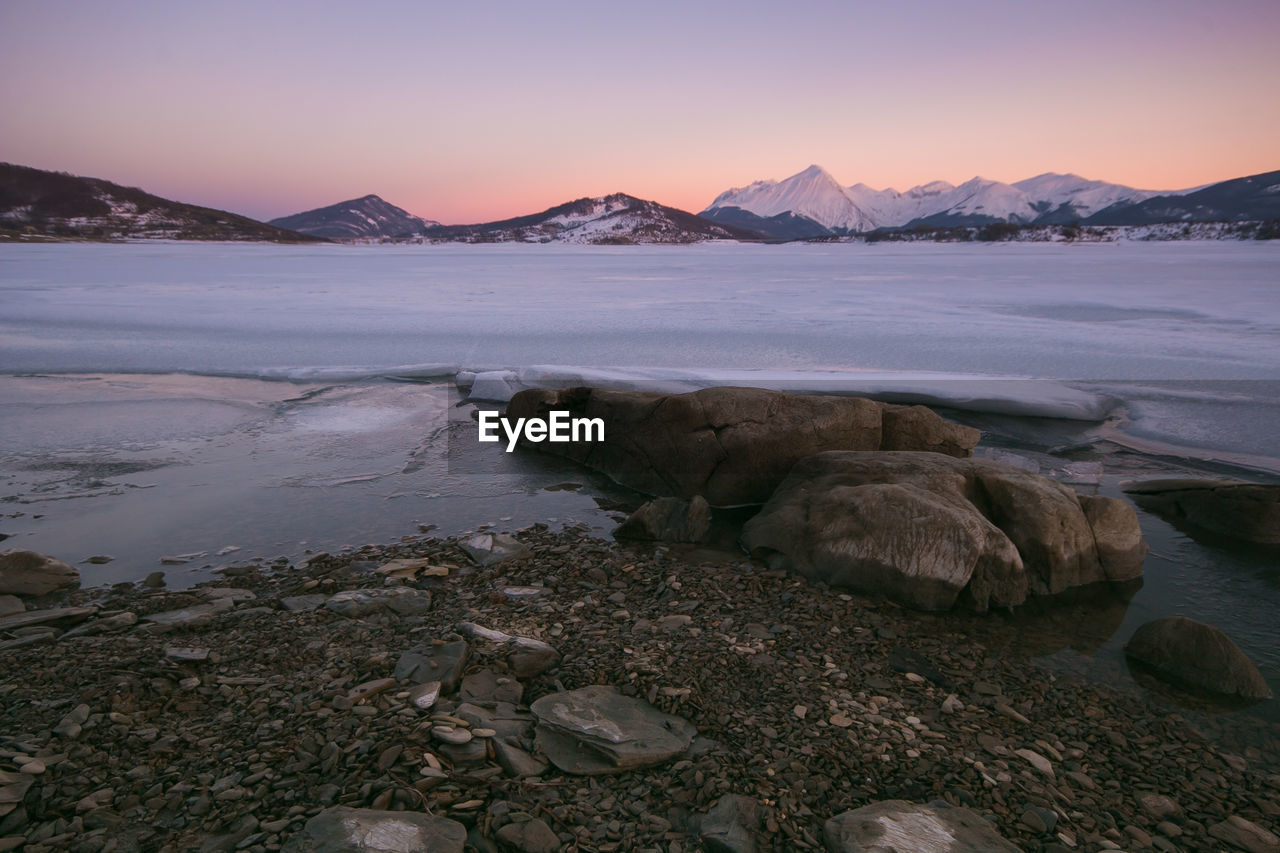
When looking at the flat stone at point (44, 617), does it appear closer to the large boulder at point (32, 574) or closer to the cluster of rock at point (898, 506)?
the large boulder at point (32, 574)

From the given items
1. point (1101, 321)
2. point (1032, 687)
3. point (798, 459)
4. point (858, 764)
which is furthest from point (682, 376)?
point (1101, 321)

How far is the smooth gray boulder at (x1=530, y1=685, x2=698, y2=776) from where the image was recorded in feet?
9.16

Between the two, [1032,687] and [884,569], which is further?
[884,569]

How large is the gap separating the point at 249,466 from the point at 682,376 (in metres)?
5.50

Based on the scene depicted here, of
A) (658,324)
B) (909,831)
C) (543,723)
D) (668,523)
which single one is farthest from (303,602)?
(658,324)

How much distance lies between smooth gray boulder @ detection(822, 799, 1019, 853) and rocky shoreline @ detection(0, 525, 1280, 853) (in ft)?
0.23

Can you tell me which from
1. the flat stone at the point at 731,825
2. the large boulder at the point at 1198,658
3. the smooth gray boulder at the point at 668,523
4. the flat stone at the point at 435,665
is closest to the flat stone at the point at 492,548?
the smooth gray boulder at the point at 668,523

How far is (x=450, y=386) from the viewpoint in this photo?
10883 mm

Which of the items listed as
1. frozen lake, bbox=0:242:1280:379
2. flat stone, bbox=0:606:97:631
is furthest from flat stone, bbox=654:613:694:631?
frozen lake, bbox=0:242:1280:379

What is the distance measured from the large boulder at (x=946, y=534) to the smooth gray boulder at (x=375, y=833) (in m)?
3.01

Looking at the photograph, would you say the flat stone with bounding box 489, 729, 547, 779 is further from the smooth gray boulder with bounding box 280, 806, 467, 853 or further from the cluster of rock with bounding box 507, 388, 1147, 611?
the cluster of rock with bounding box 507, 388, 1147, 611

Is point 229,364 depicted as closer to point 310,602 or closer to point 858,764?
point 310,602

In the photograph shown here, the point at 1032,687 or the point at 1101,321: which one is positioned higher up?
the point at 1101,321

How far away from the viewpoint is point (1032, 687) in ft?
11.9
